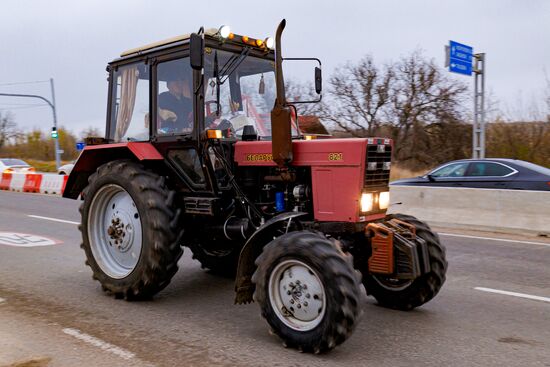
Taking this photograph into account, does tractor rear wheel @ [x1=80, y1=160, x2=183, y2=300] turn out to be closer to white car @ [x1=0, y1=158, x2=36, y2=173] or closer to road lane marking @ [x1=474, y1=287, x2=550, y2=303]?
road lane marking @ [x1=474, y1=287, x2=550, y2=303]

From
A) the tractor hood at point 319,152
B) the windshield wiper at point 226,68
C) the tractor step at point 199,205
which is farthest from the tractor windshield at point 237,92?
the tractor step at point 199,205

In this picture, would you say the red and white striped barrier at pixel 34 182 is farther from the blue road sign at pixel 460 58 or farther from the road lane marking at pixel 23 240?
the blue road sign at pixel 460 58

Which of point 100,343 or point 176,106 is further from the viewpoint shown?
point 176,106

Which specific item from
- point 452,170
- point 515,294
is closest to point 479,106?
point 452,170

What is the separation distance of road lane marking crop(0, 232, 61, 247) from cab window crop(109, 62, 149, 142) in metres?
3.77

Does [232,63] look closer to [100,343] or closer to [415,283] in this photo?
[415,283]

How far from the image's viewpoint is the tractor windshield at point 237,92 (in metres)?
5.20

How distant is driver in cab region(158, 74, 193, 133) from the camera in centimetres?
527

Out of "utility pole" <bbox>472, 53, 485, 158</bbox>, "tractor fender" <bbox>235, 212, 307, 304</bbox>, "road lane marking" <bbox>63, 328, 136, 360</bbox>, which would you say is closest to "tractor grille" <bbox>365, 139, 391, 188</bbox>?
"tractor fender" <bbox>235, 212, 307, 304</bbox>

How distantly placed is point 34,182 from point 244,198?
18939 mm

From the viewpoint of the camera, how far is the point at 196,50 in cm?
463

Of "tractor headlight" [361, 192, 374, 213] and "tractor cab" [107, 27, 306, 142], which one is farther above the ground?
"tractor cab" [107, 27, 306, 142]

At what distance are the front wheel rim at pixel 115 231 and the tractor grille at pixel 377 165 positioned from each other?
2.35 m

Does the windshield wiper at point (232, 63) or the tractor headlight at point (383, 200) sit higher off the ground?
the windshield wiper at point (232, 63)
